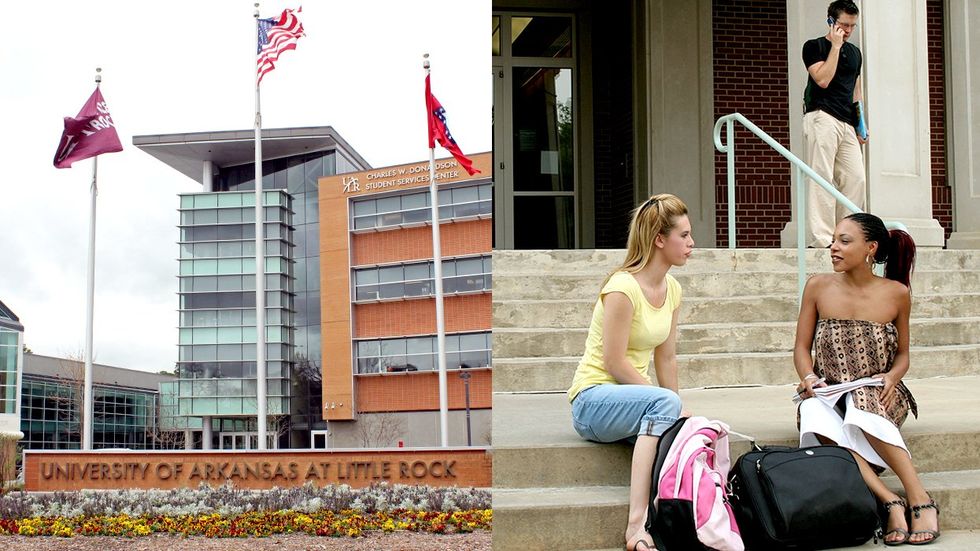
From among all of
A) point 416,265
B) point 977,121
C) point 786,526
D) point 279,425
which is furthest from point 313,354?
point 977,121

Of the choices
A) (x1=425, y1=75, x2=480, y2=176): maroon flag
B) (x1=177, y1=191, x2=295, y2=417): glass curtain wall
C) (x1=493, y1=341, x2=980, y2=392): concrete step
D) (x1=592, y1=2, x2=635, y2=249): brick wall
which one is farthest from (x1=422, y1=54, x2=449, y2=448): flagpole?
(x1=592, y1=2, x2=635, y2=249): brick wall

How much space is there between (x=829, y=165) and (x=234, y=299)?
3.81m

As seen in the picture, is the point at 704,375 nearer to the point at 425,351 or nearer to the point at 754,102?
the point at 425,351

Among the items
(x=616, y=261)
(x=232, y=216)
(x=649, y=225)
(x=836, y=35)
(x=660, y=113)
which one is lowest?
(x=649, y=225)

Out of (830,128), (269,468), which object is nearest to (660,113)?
(830,128)

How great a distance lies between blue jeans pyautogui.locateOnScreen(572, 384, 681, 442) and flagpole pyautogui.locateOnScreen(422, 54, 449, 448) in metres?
1.63

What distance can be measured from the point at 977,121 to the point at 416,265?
21.4ft

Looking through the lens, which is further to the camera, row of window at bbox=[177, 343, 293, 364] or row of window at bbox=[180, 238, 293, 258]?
row of window at bbox=[177, 343, 293, 364]

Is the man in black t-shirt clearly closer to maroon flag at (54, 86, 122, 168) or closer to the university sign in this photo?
the university sign

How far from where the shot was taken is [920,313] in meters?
6.05

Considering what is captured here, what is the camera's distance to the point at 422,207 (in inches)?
196

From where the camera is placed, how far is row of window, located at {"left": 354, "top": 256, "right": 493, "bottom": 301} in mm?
4945

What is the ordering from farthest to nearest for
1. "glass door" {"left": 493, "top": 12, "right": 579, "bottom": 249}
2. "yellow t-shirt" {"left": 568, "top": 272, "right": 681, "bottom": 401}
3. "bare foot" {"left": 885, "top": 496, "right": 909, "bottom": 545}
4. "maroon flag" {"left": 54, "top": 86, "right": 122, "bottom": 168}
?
"glass door" {"left": 493, "top": 12, "right": 579, "bottom": 249} → "maroon flag" {"left": 54, "top": 86, "right": 122, "bottom": 168} → "yellow t-shirt" {"left": 568, "top": 272, "right": 681, "bottom": 401} → "bare foot" {"left": 885, "top": 496, "right": 909, "bottom": 545}

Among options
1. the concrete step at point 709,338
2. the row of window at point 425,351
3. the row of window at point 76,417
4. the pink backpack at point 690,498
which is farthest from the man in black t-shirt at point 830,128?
the row of window at point 76,417
